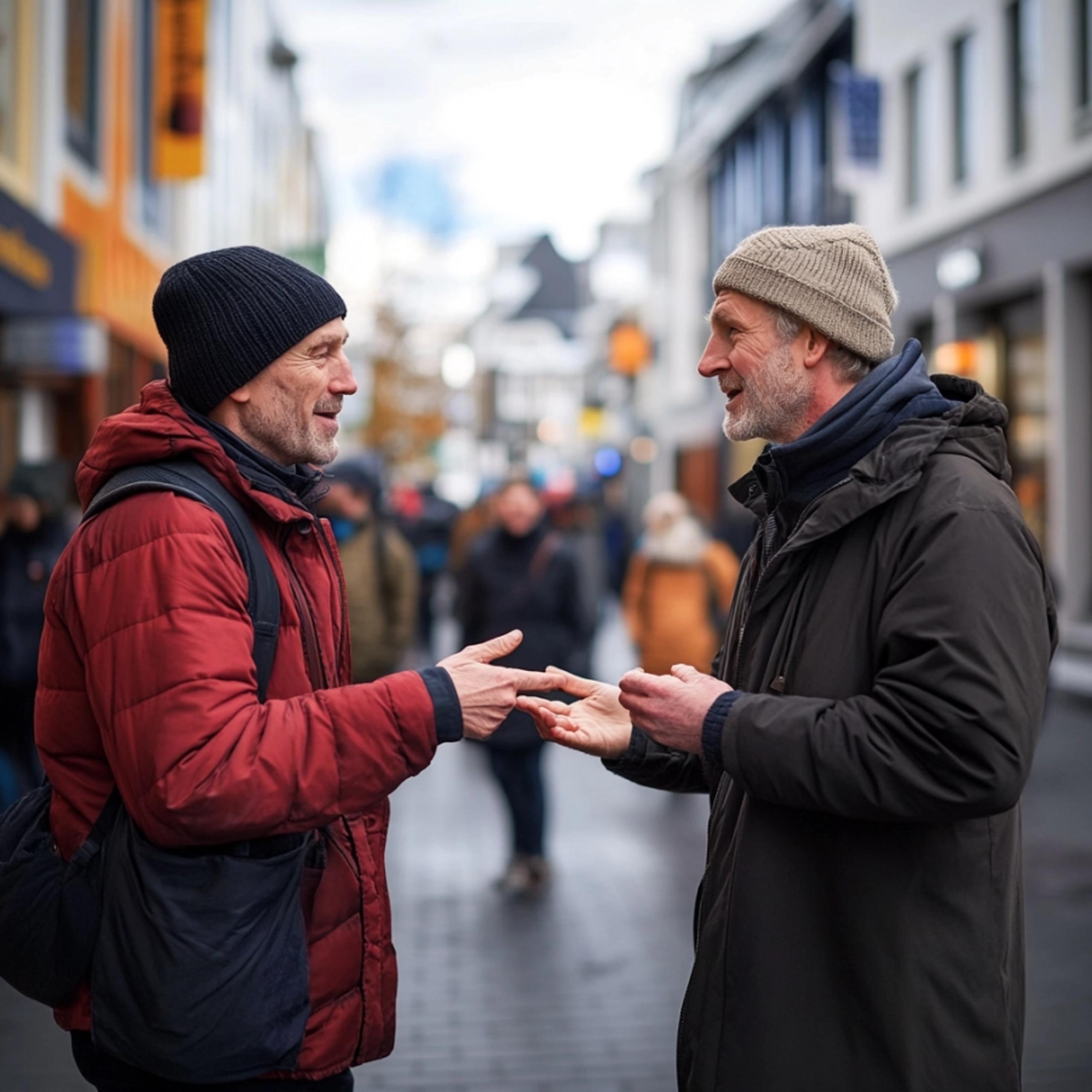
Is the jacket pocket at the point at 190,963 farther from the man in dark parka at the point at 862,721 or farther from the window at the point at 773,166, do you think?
the window at the point at 773,166

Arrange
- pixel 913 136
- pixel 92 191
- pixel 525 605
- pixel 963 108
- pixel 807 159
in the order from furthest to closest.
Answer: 1. pixel 807 159
2. pixel 913 136
3. pixel 963 108
4. pixel 92 191
5. pixel 525 605

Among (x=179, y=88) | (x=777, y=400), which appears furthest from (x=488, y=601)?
(x=179, y=88)

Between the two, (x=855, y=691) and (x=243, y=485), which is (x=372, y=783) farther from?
(x=855, y=691)

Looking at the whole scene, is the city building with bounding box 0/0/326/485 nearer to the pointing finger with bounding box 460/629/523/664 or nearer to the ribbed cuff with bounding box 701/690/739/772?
the pointing finger with bounding box 460/629/523/664

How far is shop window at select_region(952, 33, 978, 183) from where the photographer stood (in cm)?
1825

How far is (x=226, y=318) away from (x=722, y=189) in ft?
106

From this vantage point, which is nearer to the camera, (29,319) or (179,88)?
(29,319)

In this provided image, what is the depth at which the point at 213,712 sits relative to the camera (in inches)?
86.7

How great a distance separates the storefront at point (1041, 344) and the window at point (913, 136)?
1406 millimetres

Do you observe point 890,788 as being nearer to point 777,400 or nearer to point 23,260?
point 777,400

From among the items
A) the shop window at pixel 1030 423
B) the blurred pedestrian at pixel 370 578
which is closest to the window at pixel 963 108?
the shop window at pixel 1030 423

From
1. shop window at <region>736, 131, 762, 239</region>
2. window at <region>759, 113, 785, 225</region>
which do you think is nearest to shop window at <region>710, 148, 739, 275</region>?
shop window at <region>736, 131, 762, 239</region>

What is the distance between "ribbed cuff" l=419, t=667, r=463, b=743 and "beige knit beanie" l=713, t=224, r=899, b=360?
0.89m

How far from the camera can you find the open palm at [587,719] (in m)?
2.87
